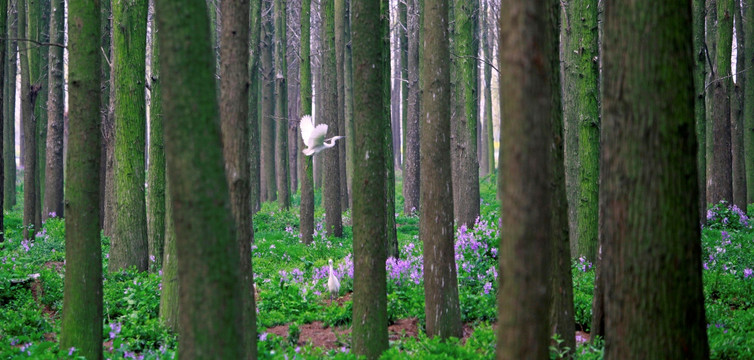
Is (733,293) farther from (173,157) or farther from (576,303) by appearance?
(173,157)

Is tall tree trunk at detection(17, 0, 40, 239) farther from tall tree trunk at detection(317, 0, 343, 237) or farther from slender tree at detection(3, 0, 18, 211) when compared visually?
tall tree trunk at detection(317, 0, 343, 237)

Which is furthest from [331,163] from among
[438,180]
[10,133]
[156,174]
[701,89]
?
[10,133]

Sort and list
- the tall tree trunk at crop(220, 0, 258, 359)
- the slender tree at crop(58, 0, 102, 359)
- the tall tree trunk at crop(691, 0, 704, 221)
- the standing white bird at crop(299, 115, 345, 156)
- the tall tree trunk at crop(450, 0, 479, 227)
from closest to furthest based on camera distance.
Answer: the tall tree trunk at crop(220, 0, 258, 359) → the slender tree at crop(58, 0, 102, 359) → the standing white bird at crop(299, 115, 345, 156) → the tall tree trunk at crop(450, 0, 479, 227) → the tall tree trunk at crop(691, 0, 704, 221)

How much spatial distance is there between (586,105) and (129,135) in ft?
21.9

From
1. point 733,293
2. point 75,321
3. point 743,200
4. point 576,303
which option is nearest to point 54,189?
point 75,321

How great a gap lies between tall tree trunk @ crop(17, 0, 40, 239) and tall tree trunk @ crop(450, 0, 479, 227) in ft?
29.3

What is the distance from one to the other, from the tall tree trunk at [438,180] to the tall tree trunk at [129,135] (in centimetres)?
507

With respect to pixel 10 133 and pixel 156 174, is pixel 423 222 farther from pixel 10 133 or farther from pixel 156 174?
pixel 10 133

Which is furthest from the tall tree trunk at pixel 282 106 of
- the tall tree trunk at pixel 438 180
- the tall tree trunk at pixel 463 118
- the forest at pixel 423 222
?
the tall tree trunk at pixel 438 180

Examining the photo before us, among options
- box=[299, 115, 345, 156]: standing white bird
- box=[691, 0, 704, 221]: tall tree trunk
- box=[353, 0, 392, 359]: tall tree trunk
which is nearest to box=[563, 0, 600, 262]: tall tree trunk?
box=[299, 115, 345, 156]: standing white bird

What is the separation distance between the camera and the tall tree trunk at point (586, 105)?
916 cm

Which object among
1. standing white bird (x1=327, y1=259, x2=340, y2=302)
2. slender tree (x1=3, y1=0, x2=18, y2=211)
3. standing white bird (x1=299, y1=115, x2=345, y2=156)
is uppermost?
slender tree (x1=3, y1=0, x2=18, y2=211)

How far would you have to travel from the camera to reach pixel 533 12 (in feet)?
10.8

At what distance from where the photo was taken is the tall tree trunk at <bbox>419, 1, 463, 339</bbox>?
19.6ft
